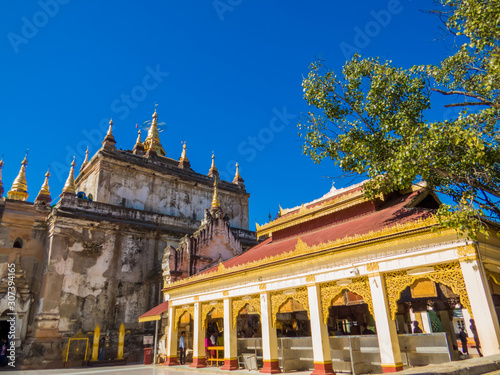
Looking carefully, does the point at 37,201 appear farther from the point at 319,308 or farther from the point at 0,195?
the point at 319,308

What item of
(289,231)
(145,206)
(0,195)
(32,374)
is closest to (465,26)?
(289,231)

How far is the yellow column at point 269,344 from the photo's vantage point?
11.4 m

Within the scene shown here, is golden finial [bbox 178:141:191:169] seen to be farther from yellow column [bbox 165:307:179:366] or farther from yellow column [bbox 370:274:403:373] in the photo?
yellow column [bbox 370:274:403:373]

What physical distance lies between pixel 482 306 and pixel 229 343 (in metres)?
8.51

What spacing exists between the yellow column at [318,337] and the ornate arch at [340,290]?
0.47 feet

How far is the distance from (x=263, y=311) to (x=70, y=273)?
1379cm

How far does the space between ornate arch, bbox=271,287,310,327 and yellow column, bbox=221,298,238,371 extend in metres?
2.19

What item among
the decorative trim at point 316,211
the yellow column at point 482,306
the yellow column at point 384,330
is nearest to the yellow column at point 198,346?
the decorative trim at point 316,211

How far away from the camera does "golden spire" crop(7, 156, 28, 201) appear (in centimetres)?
2538

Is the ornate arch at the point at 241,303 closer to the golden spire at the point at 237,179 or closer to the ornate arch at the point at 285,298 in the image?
the ornate arch at the point at 285,298

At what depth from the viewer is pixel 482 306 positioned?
305 inches

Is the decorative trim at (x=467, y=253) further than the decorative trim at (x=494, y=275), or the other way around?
the decorative trim at (x=494, y=275)

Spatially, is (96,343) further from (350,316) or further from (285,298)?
(350,316)

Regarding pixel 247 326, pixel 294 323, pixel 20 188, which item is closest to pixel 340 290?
pixel 294 323
